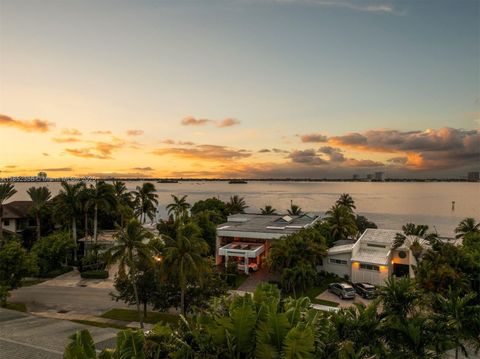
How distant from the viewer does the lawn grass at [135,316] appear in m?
36.0

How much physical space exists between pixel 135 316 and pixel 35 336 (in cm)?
1127

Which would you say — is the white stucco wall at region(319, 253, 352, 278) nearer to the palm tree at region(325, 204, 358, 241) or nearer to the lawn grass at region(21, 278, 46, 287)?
the palm tree at region(325, 204, 358, 241)

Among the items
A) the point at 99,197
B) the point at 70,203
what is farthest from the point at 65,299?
the point at 70,203

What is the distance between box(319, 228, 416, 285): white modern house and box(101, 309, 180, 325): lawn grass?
24452 mm

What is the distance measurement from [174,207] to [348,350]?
70483mm

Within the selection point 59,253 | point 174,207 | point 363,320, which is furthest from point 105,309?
point 174,207

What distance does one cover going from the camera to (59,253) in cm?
5353

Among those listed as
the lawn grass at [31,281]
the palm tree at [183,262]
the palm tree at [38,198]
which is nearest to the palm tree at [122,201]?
the palm tree at [38,198]

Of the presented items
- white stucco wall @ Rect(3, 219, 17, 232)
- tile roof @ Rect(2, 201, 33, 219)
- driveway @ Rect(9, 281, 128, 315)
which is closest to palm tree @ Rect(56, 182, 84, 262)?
tile roof @ Rect(2, 201, 33, 219)

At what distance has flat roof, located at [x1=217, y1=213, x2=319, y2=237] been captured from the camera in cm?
5884

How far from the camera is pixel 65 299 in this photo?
4262 cm

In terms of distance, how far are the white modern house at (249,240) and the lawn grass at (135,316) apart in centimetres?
1827

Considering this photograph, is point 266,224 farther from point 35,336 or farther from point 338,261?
point 35,336

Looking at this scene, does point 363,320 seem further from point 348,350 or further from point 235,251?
point 235,251
